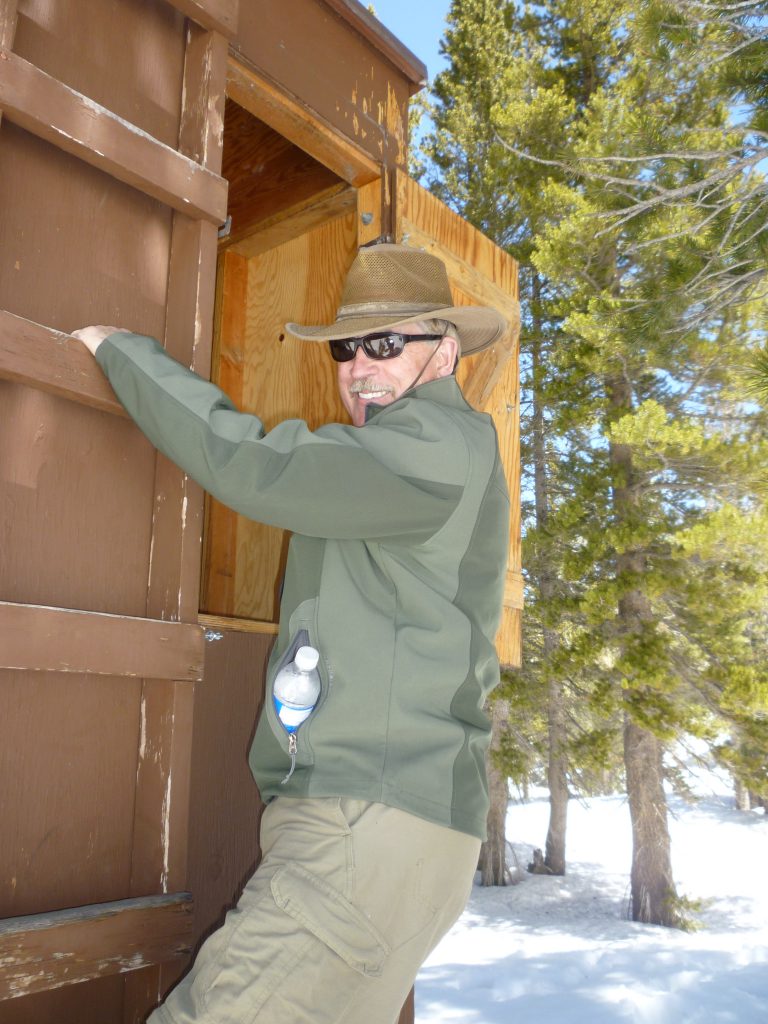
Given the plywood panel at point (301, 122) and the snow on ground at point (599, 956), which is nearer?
the plywood panel at point (301, 122)

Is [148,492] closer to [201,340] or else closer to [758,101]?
[201,340]

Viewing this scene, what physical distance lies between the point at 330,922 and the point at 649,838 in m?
11.9

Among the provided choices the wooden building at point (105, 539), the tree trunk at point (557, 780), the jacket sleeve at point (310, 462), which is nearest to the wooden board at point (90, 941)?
the wooden building at point (105, 539)

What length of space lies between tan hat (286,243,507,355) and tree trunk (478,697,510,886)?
31.9 feet

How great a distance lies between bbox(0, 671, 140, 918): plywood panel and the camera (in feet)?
6.24

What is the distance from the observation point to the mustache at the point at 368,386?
2.13 metres

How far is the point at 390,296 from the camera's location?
221cm

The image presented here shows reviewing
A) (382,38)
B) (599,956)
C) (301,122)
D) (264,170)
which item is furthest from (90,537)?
(599,956)

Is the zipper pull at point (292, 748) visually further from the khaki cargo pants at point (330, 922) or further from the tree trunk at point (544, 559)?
the tree trunk at point (544, 559)

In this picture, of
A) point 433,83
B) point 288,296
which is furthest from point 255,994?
point 433,83

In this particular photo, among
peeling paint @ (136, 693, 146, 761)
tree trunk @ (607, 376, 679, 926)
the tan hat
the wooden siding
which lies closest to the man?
the tan hat

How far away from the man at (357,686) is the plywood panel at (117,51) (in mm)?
769

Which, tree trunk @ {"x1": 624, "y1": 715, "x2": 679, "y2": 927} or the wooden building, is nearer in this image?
the wooden building

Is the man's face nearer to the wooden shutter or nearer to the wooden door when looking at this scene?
the wooden door
